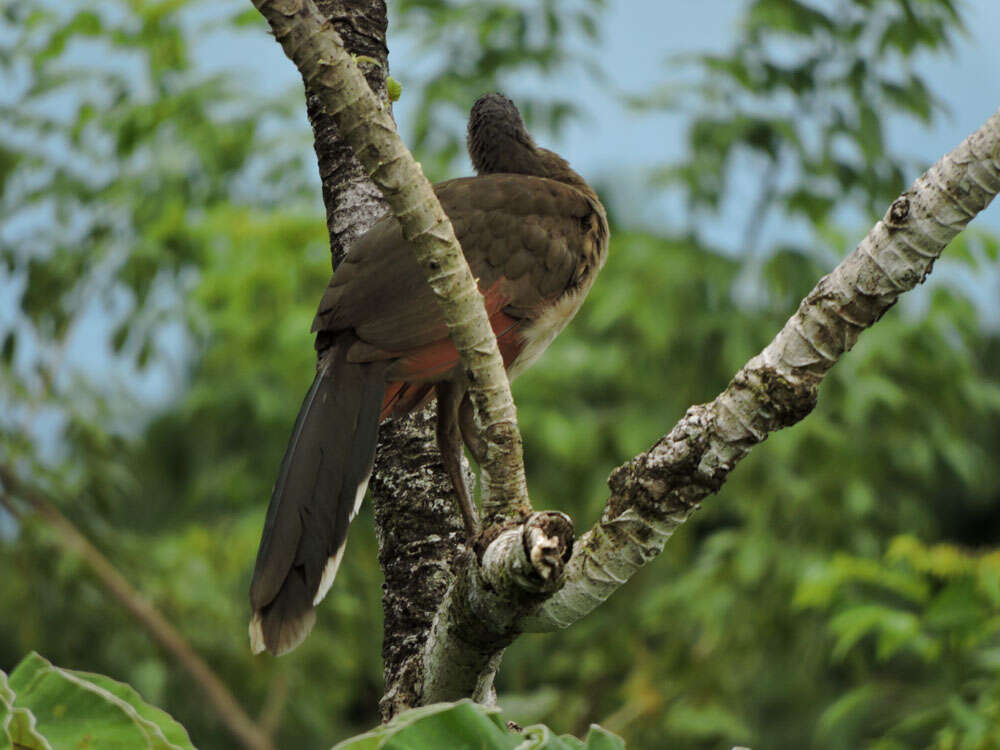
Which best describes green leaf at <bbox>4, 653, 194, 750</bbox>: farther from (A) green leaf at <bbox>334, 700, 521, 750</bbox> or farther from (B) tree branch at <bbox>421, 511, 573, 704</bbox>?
(B) tree branch at <bbox>421, 511, 573, 704</bbox>

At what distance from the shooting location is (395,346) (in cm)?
240

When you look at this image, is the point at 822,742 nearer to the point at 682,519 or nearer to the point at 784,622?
the point at 784,622

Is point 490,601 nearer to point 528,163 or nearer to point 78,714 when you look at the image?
point 78,714

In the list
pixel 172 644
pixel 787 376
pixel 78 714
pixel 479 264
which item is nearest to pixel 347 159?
pixel 479 264

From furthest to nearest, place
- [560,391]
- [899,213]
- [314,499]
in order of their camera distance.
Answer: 1. [560,391]
2. [314,499]
3. [899,213]

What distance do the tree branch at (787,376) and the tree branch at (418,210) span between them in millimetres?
167

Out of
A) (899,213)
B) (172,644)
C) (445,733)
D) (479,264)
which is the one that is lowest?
(445,733)

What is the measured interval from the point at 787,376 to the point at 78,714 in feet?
3.44

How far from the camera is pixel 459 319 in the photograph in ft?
5.72

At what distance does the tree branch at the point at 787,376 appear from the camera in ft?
5.30

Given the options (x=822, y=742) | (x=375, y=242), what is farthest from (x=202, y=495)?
(x=375, y=242)

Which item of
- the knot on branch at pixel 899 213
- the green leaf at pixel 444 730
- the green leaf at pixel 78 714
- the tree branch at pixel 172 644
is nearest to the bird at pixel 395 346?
the tree branch at pixel 172 644

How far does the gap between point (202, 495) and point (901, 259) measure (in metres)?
5.65

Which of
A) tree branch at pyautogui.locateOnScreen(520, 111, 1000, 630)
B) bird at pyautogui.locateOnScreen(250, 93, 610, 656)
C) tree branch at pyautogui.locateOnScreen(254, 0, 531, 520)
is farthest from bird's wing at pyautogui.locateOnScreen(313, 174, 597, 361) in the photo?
tree branch at pyautogui.locateOnScreen(520, 111, 1000, 630)
